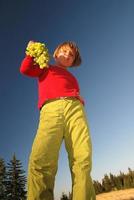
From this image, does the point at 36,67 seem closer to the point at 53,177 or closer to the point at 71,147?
Answer: the point at 71,147

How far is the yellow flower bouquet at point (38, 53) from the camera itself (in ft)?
14.4

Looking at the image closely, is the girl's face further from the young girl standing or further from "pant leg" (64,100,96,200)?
"pant leg" (64,100,96,200)

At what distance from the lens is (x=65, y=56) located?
4.81 metres

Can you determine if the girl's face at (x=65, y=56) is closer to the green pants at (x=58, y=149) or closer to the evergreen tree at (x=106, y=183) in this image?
the green pants at (x=58, y=149)

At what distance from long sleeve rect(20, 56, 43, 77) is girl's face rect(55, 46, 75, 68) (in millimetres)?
475

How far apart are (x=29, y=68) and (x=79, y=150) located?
1402mm

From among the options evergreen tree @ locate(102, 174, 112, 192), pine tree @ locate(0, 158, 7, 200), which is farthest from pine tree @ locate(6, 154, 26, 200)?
evergreen tree @ locate(102, 174, 112, 192)

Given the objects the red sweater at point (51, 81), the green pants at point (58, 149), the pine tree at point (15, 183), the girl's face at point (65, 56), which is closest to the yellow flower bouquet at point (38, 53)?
the red sweater at point (51, 81)

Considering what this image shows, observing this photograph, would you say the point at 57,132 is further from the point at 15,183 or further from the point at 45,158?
the point at 15,183

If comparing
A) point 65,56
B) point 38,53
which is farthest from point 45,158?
point 65,56

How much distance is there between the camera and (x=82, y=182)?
360 cm

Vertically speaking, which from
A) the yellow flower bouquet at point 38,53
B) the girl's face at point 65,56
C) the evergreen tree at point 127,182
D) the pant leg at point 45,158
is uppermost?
the girl's face at point 65,56

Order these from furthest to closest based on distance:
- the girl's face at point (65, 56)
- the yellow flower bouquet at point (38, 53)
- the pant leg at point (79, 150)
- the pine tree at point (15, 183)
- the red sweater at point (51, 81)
A: the pine tree at point (15, 183) < the girl's face at point (65, 56) < the yellow flower bouquet at point (38, 53) < the red sweater at point (51, 81) < the pant leg at point (79, 150)

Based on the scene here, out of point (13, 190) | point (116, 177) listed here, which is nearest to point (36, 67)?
point (116, 177)
